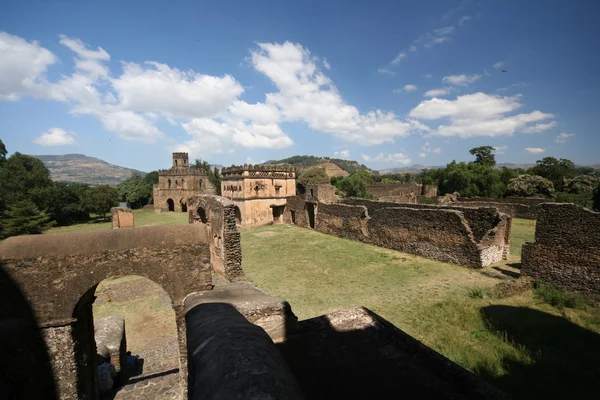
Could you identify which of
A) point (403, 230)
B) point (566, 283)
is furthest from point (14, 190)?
point (566, 283)

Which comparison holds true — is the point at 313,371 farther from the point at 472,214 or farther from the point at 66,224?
the point at 66,224

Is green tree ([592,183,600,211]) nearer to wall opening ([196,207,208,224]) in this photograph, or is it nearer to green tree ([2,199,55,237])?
wall opening ([196,207,208,224])

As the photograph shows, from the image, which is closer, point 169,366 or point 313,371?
point 313,371

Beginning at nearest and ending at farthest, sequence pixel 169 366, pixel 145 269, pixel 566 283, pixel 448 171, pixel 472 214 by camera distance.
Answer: pixel 145 269 < pixel 169 366 < pixel 566 283 < pixel 472 214 < pixel 448 171

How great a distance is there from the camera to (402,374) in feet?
10.6

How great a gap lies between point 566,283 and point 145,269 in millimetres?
13517

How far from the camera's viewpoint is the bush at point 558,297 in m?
8.88

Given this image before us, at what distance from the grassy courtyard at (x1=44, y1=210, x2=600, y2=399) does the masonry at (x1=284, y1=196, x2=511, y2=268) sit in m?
0.64

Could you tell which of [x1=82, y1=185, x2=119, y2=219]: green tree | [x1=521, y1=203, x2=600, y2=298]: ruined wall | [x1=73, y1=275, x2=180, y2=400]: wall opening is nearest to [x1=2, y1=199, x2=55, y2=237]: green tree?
[x1=82, y1=185, x2=119, y2=219]: green tree

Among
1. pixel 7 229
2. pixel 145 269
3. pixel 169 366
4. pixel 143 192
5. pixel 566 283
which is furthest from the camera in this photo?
pixel 143 192

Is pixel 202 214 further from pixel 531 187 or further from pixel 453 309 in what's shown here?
Result: pixel 531 187

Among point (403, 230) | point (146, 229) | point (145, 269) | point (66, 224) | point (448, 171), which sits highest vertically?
point (448, 171)

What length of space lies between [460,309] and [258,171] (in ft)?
70.2

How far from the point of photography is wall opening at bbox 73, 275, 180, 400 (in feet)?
18.6
